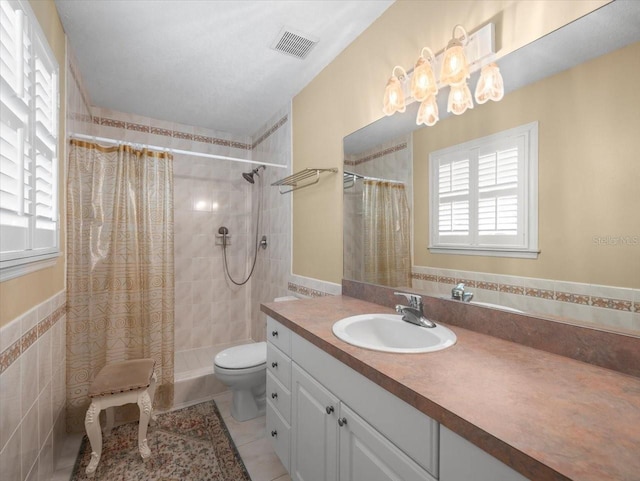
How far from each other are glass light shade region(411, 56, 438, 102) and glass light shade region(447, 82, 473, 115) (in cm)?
9

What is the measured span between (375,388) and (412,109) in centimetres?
128

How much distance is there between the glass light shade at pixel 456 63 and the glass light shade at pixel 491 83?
0.23ft

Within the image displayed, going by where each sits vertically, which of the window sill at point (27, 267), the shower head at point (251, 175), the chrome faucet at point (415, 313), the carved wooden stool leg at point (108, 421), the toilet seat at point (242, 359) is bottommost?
the carved wooden stool leg at point (108, 421)

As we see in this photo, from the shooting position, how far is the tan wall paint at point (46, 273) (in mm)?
1059

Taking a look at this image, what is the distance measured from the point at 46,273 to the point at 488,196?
6.67 feet

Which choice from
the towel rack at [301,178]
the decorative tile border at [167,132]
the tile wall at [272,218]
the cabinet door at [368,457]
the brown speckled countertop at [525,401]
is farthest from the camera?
the decorative tile border at [167,132]

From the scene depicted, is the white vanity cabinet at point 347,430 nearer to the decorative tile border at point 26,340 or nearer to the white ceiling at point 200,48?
the decorative tile border at point 26,340

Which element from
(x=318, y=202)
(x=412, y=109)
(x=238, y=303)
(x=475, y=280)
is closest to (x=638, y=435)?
(x=475, y=280)

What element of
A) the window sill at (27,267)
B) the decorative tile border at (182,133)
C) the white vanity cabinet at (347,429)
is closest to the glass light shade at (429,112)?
the white vanity cabinet at (347,429)

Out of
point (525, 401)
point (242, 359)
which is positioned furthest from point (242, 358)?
point (525, 401)

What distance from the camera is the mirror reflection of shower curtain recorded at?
152cm

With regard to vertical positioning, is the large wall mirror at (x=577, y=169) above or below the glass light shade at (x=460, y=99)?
below

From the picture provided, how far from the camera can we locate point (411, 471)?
756 mm

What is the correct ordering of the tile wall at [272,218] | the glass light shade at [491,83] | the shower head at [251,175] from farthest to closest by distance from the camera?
the shower head at [251,175]
the tile wall at [272,218]
the glass light shade at [491,83]
